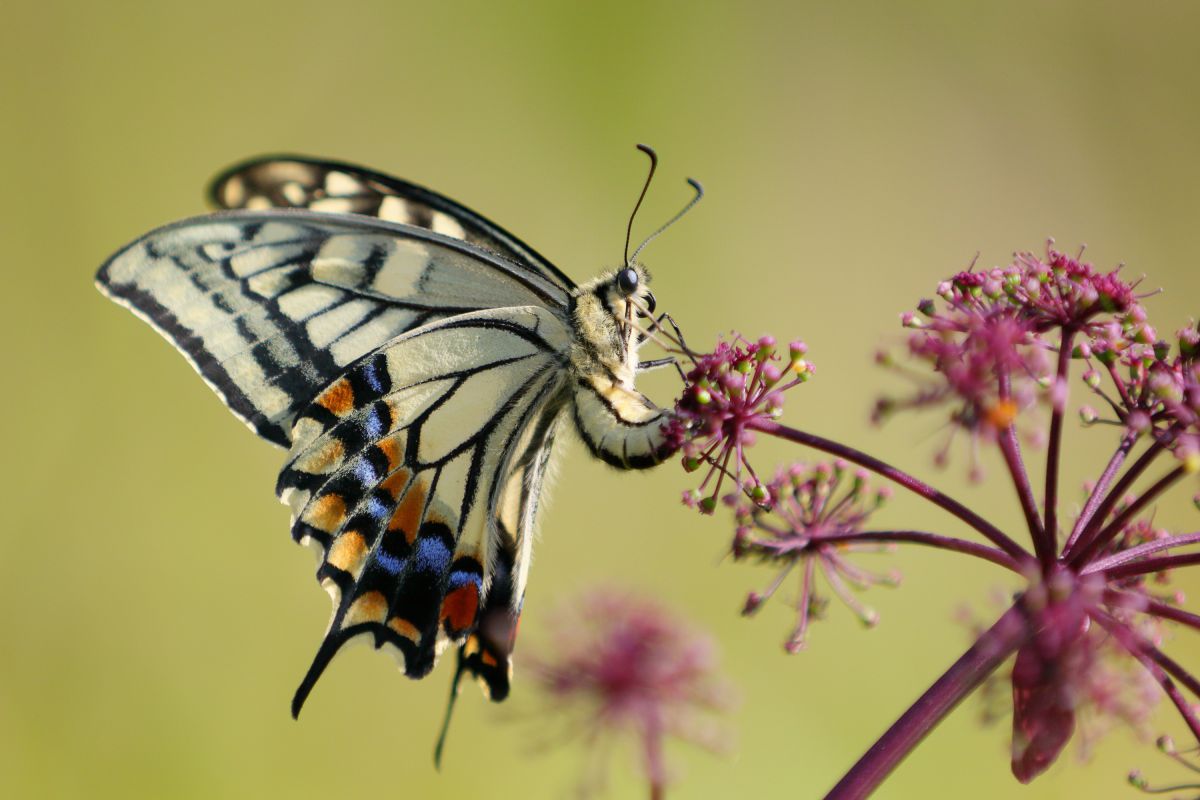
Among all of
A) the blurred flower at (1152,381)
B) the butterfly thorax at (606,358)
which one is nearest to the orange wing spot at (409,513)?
the butterfly thorax at (606,358)

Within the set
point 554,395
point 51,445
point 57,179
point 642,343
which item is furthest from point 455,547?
point 57,179

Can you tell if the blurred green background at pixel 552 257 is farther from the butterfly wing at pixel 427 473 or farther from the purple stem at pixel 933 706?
the purple stem at pixel 933 706

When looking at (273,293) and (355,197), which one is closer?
(273,293)

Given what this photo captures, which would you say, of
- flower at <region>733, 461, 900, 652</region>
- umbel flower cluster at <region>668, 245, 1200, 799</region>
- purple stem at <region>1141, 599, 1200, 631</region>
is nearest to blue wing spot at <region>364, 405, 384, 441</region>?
umbel flower cluster at <region>668, 245, 1200, 799</region>

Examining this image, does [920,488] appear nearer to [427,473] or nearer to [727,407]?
[727,407]

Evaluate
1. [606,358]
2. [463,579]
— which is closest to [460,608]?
[463,579]

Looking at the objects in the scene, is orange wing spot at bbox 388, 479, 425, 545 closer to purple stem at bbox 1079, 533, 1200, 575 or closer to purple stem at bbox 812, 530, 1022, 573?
purple stem at bbox 812, 530, 1022, 573
